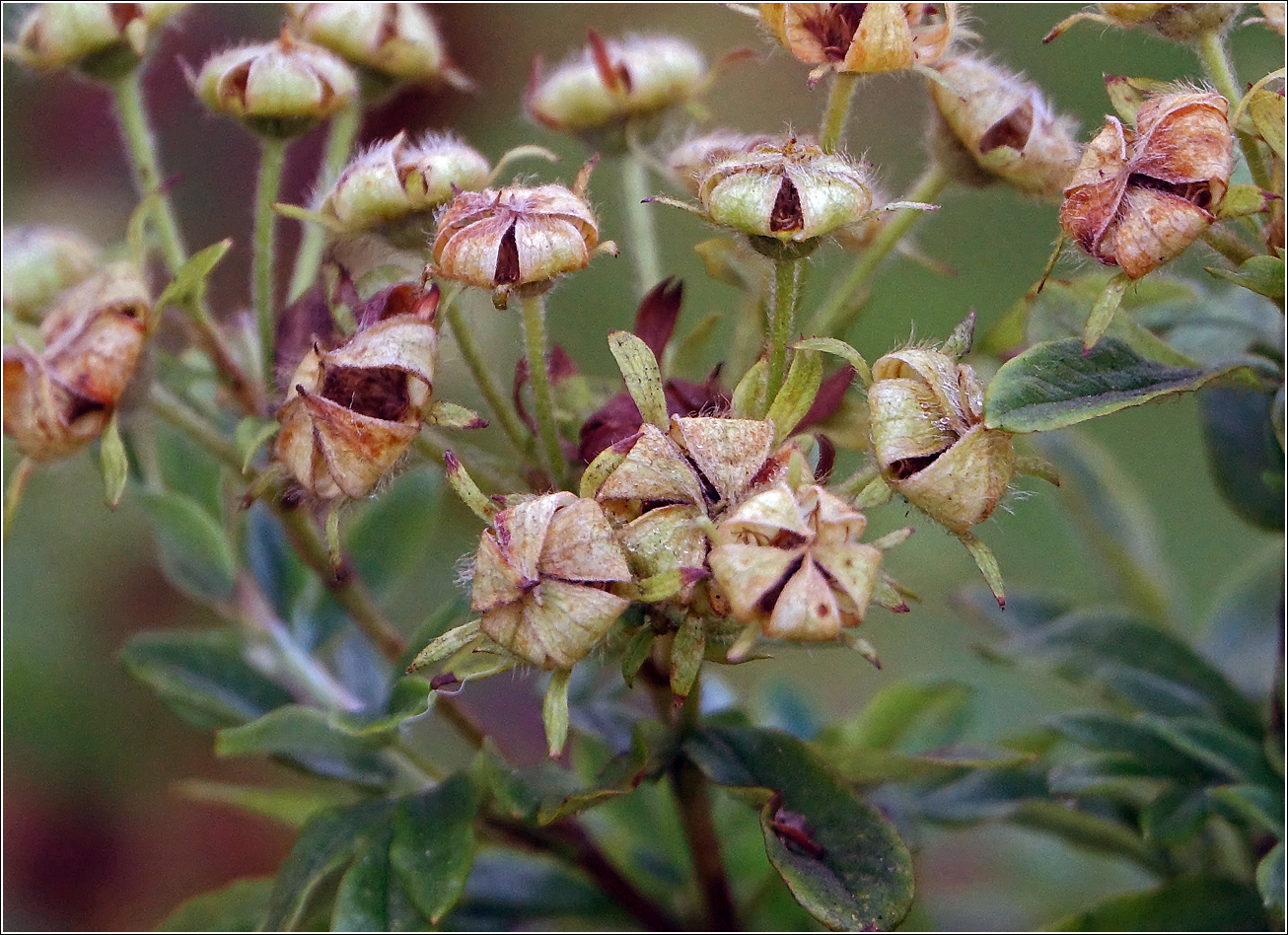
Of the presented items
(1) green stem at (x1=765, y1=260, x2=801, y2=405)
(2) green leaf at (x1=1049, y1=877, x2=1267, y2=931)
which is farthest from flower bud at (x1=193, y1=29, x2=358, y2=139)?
(2) green leaf at (x1=1049, y1=877, x2=1267, y2=931)

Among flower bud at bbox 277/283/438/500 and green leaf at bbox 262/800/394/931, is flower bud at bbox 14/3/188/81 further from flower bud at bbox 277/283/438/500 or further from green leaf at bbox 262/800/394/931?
green leaf at bbox 262/800/394/931

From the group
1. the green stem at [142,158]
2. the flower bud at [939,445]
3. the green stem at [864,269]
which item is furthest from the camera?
the green stem at [142,158]

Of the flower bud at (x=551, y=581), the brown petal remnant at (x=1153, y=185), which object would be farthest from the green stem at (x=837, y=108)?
the flower bud at (x=551, y=581)

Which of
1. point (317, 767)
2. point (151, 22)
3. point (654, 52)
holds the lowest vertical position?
point (317, 767)

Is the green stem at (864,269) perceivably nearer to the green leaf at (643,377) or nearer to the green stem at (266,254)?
the green leaf at (643,377)

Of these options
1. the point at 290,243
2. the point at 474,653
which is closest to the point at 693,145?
the point at 474,653

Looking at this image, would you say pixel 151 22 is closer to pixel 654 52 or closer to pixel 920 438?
pixel 654 52
